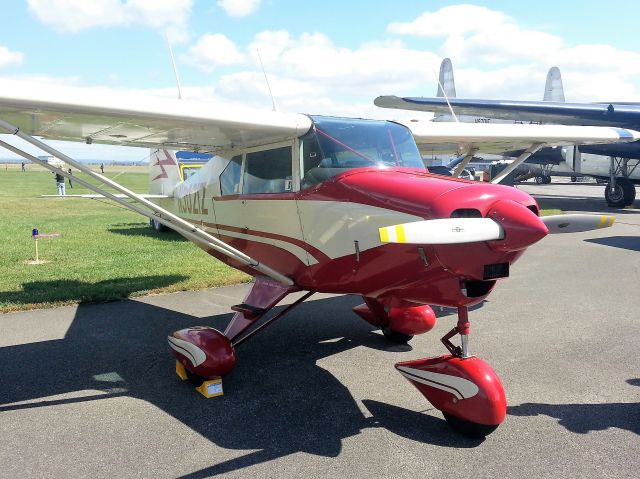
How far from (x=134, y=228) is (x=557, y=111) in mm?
13995

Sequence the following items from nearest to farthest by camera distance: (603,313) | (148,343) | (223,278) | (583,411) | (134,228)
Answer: (583,411)
(148,343)
(603,313)
(223,278)
(134,228)

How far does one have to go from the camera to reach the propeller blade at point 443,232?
9.28ft

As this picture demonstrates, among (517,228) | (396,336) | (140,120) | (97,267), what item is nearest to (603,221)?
(517,228)

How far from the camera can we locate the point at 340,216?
12.5ft

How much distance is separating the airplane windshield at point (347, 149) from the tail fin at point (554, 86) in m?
31.2

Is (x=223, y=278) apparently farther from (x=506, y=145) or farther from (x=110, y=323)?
(x=506, y=145)

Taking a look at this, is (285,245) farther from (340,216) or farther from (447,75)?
(447,75)

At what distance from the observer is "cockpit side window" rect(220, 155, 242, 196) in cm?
518

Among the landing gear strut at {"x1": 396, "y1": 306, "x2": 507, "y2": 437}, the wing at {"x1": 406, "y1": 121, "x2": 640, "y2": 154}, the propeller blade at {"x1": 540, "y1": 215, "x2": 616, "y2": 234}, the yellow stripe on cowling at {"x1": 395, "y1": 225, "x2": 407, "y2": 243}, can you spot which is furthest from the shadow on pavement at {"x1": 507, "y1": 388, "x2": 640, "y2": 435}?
→ the wing at {"x1": 406, "y1": 121, "x2": 640, "y2": 154}

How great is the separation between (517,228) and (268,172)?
2484 mm

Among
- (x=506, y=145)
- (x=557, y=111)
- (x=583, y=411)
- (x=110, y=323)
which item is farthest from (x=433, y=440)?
(x=557, y=111)

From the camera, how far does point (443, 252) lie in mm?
3104

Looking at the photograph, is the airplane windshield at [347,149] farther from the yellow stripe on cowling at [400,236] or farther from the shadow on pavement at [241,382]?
the shadow on pavement at [241,382]

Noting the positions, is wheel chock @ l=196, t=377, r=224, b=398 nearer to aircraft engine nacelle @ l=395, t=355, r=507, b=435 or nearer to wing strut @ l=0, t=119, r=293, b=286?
wing strut @ l=0, t=119, r=293, b=286
